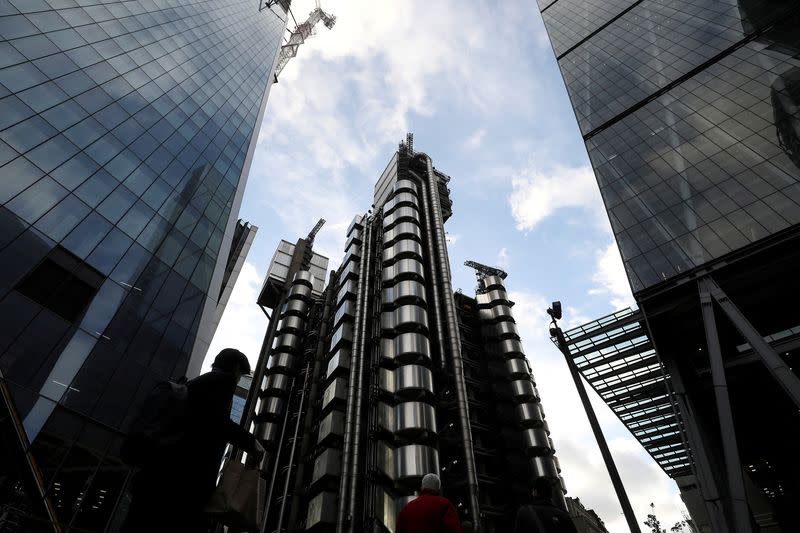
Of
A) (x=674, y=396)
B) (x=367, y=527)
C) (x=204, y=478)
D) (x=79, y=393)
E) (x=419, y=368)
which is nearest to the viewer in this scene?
(x=204, y=478)

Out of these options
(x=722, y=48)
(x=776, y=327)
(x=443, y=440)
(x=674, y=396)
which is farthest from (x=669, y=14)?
(x=443, y=440)

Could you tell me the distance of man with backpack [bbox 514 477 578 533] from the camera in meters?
5.79

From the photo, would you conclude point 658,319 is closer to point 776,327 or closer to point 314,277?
point 776,327

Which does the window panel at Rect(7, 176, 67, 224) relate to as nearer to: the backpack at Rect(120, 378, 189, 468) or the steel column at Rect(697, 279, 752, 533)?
the backpack at Rect(120, 378, 189, 468)

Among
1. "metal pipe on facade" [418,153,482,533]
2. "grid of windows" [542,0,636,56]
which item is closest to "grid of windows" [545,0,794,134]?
"grid of windows" [542,0,636,56]

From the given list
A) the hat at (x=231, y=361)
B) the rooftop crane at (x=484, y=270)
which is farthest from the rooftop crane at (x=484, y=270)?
the hat at (x=231, y=361)

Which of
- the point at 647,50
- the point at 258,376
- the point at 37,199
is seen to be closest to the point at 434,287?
the point at 37,199

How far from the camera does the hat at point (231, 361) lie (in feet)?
14.8

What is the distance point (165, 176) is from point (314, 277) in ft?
105

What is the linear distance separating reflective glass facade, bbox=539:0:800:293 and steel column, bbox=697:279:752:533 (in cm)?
295

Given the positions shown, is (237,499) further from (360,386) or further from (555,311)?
(360,386)

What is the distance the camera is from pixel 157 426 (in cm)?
361

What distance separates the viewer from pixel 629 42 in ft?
134

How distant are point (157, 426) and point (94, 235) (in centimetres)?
2156
